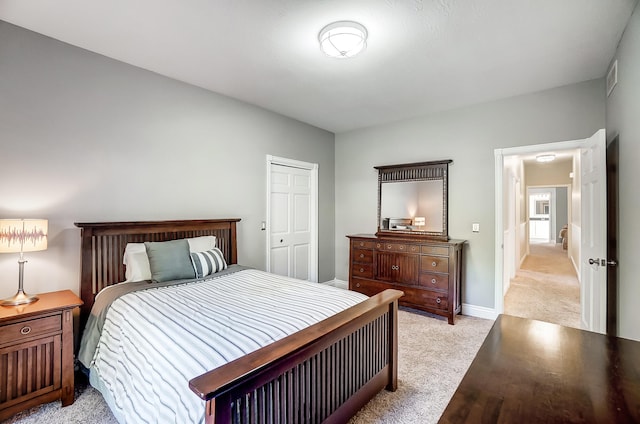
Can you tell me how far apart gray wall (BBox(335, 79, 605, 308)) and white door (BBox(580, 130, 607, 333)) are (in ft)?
2.10

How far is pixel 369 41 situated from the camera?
2.40 m

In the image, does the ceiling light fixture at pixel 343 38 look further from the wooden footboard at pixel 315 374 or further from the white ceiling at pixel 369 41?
the wooden footboard at pixel 315 374

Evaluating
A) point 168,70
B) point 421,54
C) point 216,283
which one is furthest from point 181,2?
point 216,283

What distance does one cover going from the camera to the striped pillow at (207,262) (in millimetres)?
2822

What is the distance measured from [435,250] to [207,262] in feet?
8.71

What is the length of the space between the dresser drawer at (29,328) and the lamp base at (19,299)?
25cm

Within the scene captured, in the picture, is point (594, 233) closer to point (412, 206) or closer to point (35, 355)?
point (412, 206)

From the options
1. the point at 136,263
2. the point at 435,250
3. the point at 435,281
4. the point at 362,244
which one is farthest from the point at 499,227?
the point at 136,263

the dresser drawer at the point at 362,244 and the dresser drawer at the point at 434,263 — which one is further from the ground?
the dresser drawer at the point at 362,244

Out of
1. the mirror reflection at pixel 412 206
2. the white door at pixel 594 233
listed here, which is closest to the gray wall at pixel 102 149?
the mirror reflection at pixel 412 206

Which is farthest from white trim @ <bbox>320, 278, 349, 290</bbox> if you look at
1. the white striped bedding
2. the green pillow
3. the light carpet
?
the green pillow

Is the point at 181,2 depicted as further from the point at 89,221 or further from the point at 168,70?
A: the point at 89,221

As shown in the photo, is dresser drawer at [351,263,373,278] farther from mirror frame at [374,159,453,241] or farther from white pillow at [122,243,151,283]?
white pillow at [122,243,151,283]

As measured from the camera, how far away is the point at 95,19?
218 centimetres
